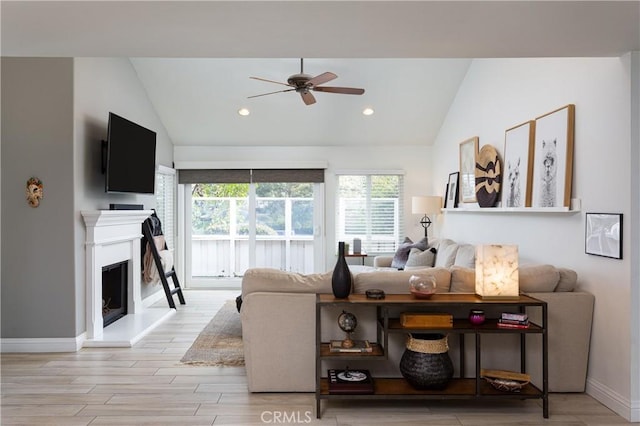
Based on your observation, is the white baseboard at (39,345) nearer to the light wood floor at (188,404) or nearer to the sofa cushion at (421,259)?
the light wood floor at (188,404)

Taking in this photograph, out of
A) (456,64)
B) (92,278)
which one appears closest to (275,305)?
(92,278)

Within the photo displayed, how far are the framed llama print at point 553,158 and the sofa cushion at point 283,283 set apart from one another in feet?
6.38

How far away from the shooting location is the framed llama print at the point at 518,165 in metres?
4.21

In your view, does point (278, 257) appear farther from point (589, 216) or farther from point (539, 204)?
point (589, 216)

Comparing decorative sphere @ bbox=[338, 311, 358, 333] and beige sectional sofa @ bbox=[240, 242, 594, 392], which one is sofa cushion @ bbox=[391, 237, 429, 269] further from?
decorative sphere @ bbox=[338, 311, 358, 333]

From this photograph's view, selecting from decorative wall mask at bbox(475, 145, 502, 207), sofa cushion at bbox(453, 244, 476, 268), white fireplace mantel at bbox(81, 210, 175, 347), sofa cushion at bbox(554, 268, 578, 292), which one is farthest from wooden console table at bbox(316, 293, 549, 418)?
white fireplace mantel at bbox(81, 210, 175, 347)

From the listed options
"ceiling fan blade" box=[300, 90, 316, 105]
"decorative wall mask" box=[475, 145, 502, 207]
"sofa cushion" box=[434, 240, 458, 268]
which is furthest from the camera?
"sofa cushion" box=[434, 240, 458, 268]

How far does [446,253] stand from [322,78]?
262 cm

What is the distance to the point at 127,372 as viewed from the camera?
3773 millimetres

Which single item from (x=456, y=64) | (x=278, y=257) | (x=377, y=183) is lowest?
(x=278, y=257)

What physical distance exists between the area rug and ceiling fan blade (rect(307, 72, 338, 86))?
107 inches

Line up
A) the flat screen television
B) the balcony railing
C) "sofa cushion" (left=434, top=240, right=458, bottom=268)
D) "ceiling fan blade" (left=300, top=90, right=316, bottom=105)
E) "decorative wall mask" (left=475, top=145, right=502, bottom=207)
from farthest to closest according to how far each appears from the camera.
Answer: the balcony railing, "sofa cushion" (left=434, top=240, right=458, bottom=268), "ceiling fan blade" (left=300, top=90, right=316, bottom=105), "decorative wall mask" (left=475, top=145, right=502, bottom=207), the flat screen television

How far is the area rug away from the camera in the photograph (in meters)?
4.02

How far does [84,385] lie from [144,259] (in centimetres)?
265
